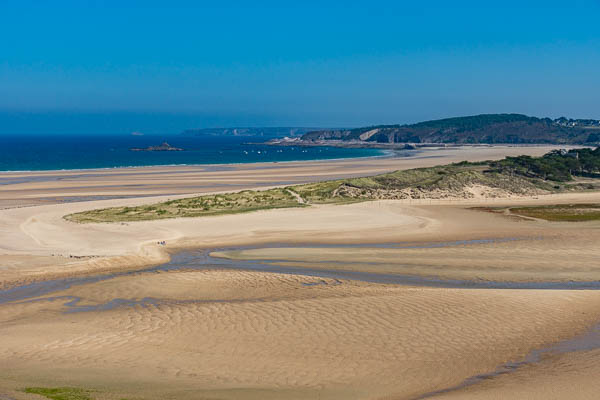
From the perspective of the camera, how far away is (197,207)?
32562mm

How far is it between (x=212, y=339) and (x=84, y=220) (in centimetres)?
1910

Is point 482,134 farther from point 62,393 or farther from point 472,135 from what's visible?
point 62,393

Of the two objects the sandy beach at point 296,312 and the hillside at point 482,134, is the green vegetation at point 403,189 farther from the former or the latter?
the hillside at point 482,134

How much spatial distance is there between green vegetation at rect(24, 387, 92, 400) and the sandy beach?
20 cm

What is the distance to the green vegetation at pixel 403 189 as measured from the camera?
103 feet

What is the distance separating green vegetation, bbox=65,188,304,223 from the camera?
2914cm

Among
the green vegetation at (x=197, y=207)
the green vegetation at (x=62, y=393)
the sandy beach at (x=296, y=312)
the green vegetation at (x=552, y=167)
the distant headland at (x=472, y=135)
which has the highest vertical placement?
the distant headland at (x=472, y=135)

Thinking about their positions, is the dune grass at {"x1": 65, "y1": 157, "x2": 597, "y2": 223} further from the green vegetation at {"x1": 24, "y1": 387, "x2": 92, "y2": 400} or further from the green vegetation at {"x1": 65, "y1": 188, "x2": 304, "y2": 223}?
the green vegetation at {"x1": 24, "y1": 387, "x2": 92, "y2": 400}

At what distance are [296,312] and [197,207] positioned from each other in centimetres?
2073

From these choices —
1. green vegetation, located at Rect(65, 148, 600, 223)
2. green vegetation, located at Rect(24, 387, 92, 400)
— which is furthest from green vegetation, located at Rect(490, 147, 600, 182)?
green vegetation, located at Rect(24, 387, 92, 400)

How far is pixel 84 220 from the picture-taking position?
91.9 feet

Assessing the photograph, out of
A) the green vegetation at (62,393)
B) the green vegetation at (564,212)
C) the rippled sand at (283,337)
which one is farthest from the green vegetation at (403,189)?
the green vegetation at (62,393)

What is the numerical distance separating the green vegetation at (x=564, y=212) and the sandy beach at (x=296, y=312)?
339cm

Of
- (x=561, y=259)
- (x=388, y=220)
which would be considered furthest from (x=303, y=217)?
(x=561, y=259)
